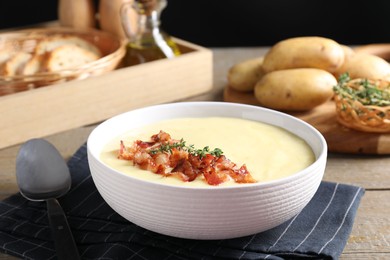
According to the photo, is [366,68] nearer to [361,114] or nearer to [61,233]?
[361,114]

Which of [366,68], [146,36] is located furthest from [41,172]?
[366,68]

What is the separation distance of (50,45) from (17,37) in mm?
161

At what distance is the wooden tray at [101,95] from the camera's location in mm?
1749

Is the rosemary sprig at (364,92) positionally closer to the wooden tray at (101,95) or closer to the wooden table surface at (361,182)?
the wooden table surface at (361,182)

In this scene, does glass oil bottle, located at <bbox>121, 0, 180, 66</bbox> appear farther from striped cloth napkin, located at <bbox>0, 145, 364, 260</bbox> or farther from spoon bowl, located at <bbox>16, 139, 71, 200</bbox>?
striped cloth napkin, located at <bbox>0, 145, 364, 260</bbox>

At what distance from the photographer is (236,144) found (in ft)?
4.38

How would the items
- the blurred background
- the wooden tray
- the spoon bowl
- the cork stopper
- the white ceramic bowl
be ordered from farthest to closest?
the blurred background, the cork stopper, the wooden tray, the spoon bowl, the white ceramic bowl

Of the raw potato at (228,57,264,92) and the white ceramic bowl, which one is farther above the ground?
the white ceramic bowl

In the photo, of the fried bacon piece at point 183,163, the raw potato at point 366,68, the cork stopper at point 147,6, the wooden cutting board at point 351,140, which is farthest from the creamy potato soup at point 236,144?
the cork stopper at point 147,6

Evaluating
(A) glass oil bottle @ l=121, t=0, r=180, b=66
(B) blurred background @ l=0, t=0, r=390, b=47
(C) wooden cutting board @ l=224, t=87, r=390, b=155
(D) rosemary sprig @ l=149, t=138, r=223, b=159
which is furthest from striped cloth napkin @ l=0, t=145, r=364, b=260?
(B) blurred background @ l=0, t=0, r=390, b=47

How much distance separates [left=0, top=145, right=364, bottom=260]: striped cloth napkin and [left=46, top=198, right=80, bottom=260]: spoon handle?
0.03m

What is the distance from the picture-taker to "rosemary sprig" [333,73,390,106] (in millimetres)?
1673

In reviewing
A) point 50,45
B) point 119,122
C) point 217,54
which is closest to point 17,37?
point 50,45

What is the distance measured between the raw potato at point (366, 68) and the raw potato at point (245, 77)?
0.24m
